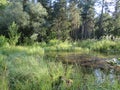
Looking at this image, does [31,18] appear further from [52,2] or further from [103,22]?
[103,22]

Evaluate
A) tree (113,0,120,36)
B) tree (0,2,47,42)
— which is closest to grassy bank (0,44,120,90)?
tree (0,2,47,42)

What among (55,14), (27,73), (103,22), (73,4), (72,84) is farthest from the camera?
(103,22)

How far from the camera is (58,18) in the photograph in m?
23.3

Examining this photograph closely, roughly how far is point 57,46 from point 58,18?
29.6ft

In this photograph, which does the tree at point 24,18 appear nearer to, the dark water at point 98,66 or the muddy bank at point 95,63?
the dark water at point 98,66

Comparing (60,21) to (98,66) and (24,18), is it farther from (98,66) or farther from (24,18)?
(98,66)

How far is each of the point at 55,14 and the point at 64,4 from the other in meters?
1.74

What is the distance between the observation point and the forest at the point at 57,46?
14.1ft

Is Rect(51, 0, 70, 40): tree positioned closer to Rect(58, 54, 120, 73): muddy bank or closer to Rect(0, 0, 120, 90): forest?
Rect(0, 0, 120, 90): forest

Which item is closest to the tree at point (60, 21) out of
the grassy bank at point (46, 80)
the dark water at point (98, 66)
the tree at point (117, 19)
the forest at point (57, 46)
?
the forest at point (57, 46)

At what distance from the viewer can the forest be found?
4.29m

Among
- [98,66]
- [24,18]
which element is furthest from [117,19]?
[98,66]

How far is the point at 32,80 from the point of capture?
4246 mm

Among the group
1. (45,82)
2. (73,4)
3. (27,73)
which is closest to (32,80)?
(45,82)
